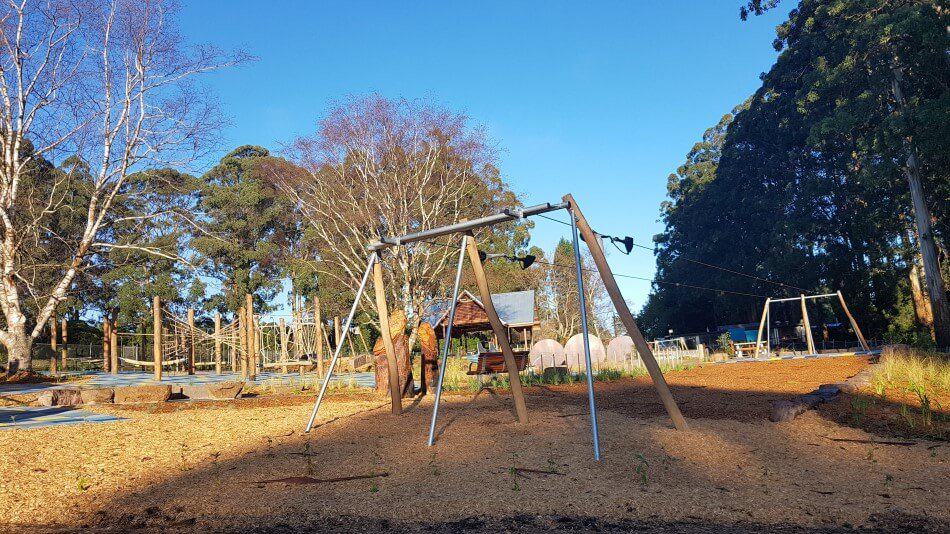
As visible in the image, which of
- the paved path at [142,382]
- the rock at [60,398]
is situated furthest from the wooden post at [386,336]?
the rock at [60,398]

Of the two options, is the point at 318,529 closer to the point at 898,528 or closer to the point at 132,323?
the point at 898,528

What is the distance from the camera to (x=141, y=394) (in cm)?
1238

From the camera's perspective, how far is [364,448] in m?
7.13

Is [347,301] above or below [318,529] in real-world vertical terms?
above

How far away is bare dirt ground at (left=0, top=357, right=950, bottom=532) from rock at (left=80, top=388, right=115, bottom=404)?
11.9ft

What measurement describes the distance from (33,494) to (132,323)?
35.7 metres

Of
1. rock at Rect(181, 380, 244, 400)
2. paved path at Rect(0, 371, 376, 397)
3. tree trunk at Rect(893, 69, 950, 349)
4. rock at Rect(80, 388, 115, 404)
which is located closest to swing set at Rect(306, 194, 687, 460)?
rock at Rect(181, 380, 244, 400)

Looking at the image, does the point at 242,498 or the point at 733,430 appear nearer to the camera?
the point at 242,498

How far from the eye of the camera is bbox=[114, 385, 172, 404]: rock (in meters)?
12.2

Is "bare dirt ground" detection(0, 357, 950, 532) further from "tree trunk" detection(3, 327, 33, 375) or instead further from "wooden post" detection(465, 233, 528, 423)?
"tree trunk" detection(3, 327, 33, 375)

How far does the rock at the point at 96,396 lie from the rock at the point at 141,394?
178 millimetres

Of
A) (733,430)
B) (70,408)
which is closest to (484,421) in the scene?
(733,430)

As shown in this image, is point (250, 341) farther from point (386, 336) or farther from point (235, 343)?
point (386, 336)

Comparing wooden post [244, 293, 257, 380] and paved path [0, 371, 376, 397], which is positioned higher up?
wooden post [244, 293, 257, 380]
